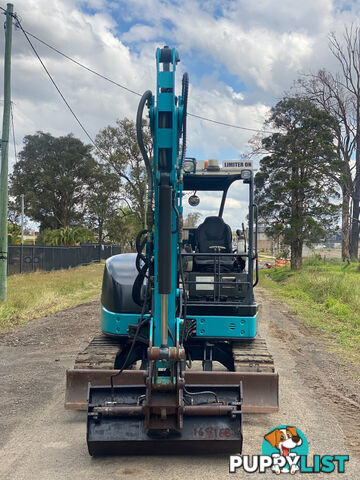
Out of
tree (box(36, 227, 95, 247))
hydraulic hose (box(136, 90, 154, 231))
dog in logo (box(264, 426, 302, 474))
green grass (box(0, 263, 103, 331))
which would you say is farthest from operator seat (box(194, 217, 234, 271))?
tree (box(36, 227, 95, 247))

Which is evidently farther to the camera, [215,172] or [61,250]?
[61,250]

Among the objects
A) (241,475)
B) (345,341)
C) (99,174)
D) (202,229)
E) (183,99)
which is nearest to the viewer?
(241,475)

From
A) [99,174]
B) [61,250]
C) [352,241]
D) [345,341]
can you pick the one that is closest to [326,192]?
[352,241]

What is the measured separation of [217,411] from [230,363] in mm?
2005

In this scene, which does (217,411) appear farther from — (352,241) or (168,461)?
(352,241)

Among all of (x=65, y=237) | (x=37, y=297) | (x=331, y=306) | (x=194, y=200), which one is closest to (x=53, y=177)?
(x=65, y=237)

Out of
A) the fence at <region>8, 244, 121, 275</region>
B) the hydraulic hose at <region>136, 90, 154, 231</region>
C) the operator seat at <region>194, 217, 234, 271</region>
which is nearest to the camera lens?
the hydraulic hose at <region>136, 90, 154, 231</region>

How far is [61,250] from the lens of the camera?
1266 inches

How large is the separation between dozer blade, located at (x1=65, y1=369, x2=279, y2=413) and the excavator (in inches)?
0.4

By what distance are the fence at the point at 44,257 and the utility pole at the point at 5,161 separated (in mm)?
10472

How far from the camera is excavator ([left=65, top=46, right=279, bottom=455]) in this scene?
4398 mm

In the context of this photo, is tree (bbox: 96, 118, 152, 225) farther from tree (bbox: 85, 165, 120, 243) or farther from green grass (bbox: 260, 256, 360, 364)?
green grass (bbox: 260, 256, 360, 364)

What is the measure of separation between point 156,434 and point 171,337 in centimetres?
83

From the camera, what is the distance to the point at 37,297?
1594cm
